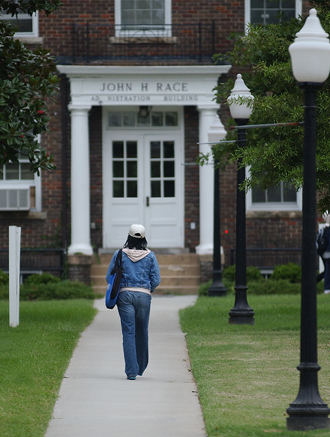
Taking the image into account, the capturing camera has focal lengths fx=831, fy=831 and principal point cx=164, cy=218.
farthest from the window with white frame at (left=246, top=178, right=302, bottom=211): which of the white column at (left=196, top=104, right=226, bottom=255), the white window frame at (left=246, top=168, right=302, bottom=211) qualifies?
the white column at (left=196, top=104, right=226, bottom=255)

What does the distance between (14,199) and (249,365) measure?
1163 centimetres

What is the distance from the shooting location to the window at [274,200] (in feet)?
66.7

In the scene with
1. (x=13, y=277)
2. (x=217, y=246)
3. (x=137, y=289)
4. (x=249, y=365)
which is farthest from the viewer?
(x=217, y=246)

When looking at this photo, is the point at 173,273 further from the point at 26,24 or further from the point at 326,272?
the point at 26,24

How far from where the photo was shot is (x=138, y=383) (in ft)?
27.9

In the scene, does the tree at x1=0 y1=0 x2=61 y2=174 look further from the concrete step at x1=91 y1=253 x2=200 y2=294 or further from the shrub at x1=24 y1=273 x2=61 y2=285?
the concrete step at x1=91 y1=253 x2=200 y2=294

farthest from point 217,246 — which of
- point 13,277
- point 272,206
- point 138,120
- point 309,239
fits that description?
point 309,239

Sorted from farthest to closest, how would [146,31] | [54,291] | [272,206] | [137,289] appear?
1. [272,206]
2. [146,31]
3. [54,291]
4. [137,289]

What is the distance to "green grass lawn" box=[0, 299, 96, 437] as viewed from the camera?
264 inches

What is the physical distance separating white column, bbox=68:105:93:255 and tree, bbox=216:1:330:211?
7.05m

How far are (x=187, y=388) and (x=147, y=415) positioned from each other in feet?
4.09

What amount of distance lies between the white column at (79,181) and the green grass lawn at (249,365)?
485 cm

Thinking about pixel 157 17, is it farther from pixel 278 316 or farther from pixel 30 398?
pixel 30 398

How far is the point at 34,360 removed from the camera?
9.41 metres
